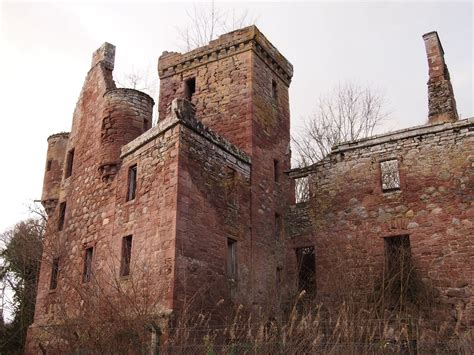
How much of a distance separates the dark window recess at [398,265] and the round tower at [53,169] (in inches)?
436

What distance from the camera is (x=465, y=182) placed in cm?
1284

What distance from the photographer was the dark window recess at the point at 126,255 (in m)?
11.9

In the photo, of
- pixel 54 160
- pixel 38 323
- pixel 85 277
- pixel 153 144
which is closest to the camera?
pixel 153 144

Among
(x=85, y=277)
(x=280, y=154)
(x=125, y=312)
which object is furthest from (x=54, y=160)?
(x=125, y=312)

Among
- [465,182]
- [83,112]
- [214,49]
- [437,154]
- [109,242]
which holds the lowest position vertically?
[109,242]

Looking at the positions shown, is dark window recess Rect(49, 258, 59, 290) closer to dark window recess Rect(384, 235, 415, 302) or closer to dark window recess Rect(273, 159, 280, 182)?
dark window recess Rect(273, 159, 280, 182)

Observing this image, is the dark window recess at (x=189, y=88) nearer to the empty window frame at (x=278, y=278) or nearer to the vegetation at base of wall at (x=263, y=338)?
the empty window frame at (x=278, y=278)

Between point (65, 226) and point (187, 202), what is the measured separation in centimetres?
607

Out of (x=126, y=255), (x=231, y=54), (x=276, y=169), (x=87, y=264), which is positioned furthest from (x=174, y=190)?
(x=231, y=54)

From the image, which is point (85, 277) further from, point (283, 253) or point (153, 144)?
point (283, 253)

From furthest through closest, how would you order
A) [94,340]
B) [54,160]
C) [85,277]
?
1. [54,160]
2. [85,277]
3. [94,340]

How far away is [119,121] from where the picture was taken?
14000mm

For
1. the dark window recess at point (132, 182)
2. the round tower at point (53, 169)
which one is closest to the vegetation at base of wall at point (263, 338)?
the dark window recess at point (132, 182)

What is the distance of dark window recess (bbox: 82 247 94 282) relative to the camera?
13351mm
